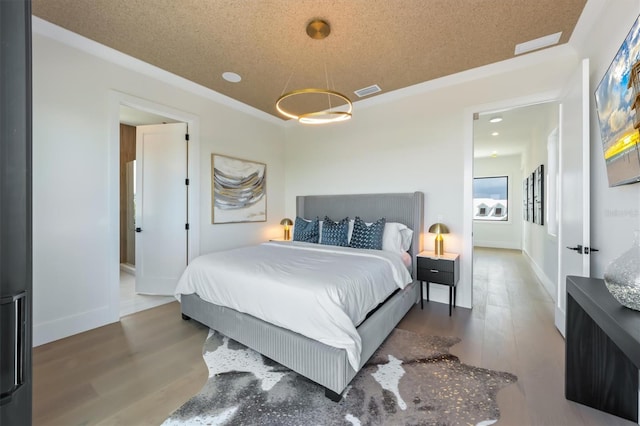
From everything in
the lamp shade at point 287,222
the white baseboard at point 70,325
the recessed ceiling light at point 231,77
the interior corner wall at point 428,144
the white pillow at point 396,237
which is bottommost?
the white baseboard at point 70,325

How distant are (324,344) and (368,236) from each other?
186 centimetres

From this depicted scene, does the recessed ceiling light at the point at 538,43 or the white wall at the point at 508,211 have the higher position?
the recessed ceiling light at the point at 538,43

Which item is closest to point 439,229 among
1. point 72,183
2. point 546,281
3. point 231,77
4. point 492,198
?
point 546,281

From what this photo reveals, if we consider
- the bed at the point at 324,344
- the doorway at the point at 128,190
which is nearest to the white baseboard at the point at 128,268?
the doorway at the point at 128,190

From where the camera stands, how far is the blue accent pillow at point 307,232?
4008mm

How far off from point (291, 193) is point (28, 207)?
4.40 metres

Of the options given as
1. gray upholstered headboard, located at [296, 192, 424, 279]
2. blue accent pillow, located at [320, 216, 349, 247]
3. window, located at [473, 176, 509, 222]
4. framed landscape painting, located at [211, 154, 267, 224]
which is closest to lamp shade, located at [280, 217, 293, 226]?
gray upholstered headboard, located at [296, 192, 424, 279]

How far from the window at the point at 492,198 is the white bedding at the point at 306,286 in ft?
22.8

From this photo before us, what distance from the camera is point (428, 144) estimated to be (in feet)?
12.0

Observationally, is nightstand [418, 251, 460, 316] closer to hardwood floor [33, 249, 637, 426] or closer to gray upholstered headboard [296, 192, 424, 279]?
gray upholstered headboard [296, 192, 424, 279]

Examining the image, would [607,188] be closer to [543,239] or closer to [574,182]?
[574,182]

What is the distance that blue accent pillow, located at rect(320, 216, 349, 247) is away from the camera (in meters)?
3.69

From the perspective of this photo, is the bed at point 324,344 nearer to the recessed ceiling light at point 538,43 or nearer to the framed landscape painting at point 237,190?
the framed landscape painting at point 237,190

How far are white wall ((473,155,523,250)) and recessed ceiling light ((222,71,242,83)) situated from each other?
7582 mm
